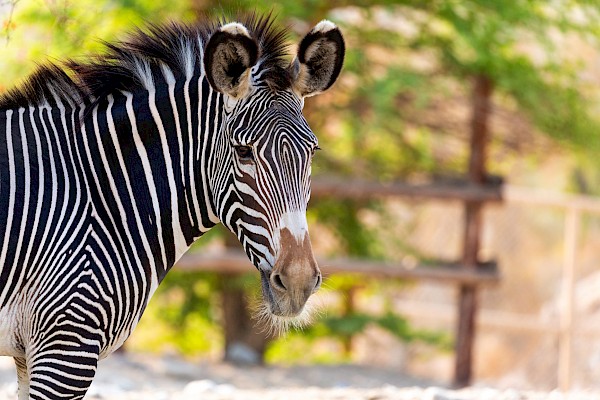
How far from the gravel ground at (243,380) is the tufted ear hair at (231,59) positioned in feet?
9.35

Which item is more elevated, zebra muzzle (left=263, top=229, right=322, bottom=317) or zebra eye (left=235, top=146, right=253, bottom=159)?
zebra eye (left=235, top=146, right=253, bottom=159)

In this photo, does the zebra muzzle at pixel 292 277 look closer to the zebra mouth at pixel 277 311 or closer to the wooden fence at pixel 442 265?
the zebra mouth at pixel 277 311

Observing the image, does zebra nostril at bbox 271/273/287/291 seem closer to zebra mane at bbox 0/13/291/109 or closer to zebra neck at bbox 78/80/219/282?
zebra neck at bbox 78/80/219/282

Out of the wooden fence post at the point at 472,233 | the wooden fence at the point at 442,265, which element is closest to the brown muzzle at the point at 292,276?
the wooden fence at the point at 442,265

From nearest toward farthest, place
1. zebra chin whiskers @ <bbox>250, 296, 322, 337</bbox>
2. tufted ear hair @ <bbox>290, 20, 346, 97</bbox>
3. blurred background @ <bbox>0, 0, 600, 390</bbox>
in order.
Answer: zebra chin whiskers @ <bbox>250, 296, 322, 337</bbox> → tufted ear hair @ <bbox>290, 20, 346, 97</bbox> → blurred background @ <bbox>0, 0, 600, 390</bbox>

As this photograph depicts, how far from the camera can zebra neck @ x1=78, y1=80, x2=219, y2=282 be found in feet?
10.7

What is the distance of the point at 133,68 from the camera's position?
3400 millimetres

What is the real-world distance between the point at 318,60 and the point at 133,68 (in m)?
0.77

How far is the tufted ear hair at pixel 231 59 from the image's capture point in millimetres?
3004

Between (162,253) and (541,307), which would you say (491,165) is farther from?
(162,253)

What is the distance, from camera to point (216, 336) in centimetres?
1180

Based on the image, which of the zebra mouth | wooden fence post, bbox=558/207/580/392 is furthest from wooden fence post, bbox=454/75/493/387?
the zebra mouth

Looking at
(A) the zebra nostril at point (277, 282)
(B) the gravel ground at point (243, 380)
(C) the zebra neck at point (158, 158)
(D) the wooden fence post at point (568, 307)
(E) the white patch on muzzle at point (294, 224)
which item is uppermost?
(C) the zebra neck at point (158, 158)

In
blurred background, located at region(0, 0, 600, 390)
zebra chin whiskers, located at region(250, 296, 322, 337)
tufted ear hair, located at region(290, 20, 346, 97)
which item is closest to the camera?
zebra chin whiskers, located at region(250, 296, 322, 337)
